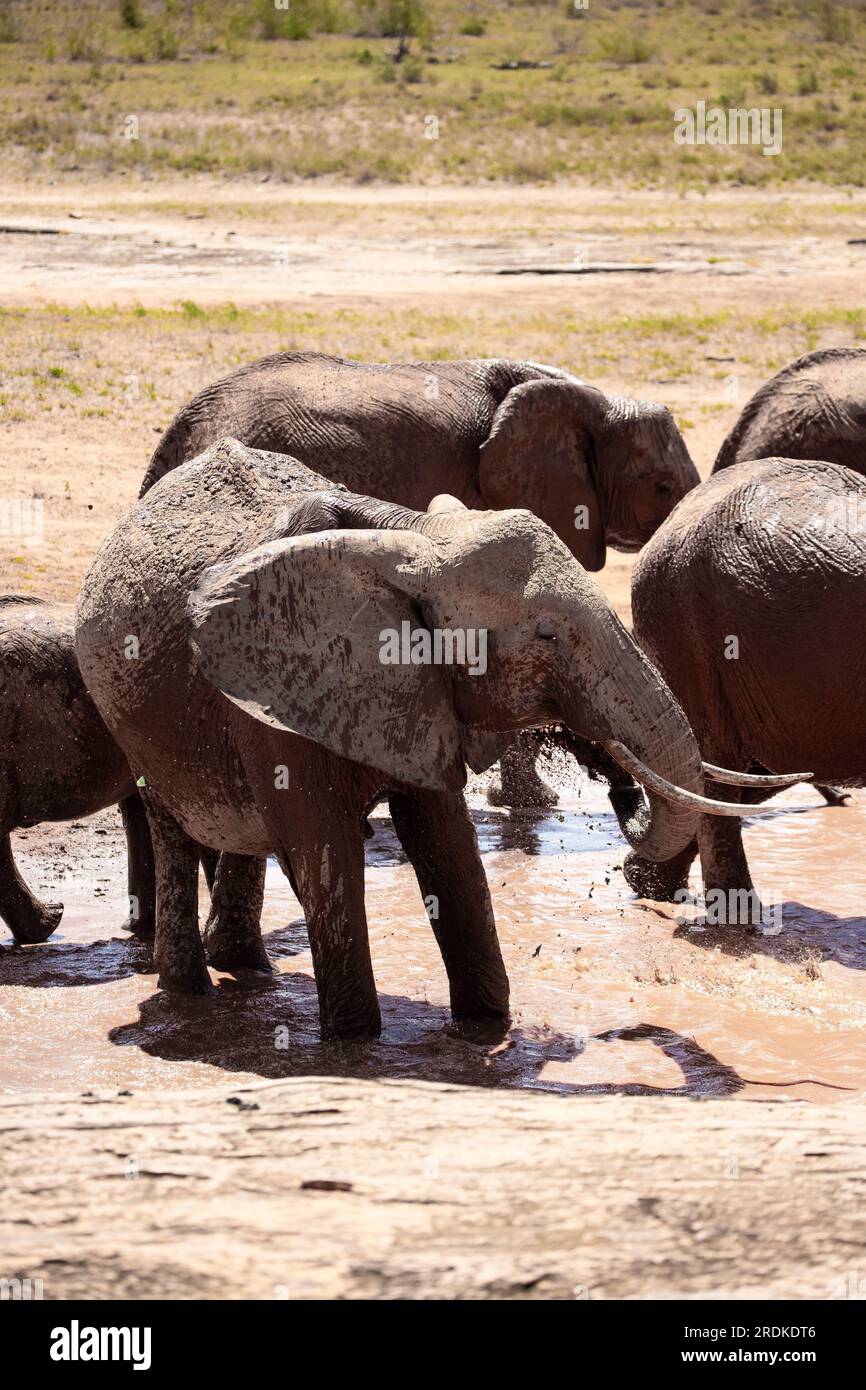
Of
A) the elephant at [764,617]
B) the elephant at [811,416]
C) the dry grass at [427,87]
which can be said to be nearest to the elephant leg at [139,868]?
the elephant at [764,617]

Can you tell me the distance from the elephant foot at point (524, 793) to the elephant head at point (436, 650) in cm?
414

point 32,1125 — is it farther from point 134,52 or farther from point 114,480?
point 134,52

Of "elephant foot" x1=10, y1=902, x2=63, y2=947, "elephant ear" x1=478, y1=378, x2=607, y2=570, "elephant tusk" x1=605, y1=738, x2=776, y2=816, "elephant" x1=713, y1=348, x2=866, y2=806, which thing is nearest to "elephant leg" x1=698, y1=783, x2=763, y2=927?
"elephant ear" x1=478, y1=378, x2=607, y2=570

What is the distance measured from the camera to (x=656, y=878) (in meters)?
8.09

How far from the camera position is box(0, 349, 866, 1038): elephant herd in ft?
17.5

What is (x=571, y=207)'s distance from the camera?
2992cm

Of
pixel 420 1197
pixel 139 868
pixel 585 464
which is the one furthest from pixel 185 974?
pixel 585 464

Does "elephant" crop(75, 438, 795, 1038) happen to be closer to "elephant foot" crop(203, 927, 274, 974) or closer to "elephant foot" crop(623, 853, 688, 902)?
"elephant foot" crop(203, 927, 274, 974)

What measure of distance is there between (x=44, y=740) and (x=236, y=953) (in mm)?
1150

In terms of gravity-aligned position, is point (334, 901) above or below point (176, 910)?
above

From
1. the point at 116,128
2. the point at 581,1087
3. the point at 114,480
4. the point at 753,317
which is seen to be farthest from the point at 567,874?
the point at 116,128

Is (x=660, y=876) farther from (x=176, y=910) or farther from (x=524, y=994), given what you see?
(x=176, y=910)

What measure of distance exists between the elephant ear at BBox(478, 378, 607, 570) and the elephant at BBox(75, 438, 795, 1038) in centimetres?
300

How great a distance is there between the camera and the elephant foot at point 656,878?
803cm
